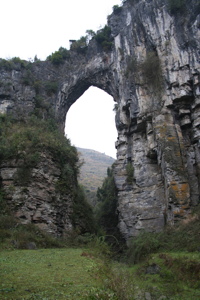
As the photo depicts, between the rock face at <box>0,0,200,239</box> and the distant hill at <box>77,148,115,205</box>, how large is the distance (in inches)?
927

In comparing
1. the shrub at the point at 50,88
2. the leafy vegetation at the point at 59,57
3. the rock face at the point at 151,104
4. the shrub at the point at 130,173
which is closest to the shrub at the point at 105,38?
the rock face at the point at 151,104

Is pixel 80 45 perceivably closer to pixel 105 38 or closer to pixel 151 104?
pixel 105 38

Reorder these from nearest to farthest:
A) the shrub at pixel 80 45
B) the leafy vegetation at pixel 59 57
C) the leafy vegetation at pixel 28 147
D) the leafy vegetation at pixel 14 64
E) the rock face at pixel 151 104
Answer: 1. the leafy vegetation at pixel 28 147
2. the rock face at pixel 151 104
3. the leafy vegetation at pixel 14 64
4. the shrub at pixel 80 45
5. the leafy vegetation at pixel 59 57

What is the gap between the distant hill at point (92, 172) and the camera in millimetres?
55738

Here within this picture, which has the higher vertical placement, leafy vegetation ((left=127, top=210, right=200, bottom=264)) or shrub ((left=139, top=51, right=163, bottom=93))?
shrub ((left=139, top=51, right=163, bottom=93))

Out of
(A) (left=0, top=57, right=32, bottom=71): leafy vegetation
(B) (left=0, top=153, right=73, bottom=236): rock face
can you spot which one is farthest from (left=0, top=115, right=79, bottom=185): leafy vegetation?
(A) (left=0, top=57, right=32, bottom=71): leafy vegetation

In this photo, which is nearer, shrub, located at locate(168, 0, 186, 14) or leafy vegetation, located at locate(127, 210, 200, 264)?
leafy vegetation, located at locate(127, 210, 200, 264)

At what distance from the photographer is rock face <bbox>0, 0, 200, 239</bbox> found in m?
17.7

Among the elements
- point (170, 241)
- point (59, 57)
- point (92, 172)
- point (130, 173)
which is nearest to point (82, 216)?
point (130, 173)

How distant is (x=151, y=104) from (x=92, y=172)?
55.4 meters

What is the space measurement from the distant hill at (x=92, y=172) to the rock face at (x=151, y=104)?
2355 cm

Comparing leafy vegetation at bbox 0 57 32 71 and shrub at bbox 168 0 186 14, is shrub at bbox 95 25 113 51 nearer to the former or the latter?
shrub at bbox 168 0 186 14

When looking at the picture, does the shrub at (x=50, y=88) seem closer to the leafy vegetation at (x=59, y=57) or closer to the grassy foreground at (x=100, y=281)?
the leafy vegetation at (x=59, y=57)

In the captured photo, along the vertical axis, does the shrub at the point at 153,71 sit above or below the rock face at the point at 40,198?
above
